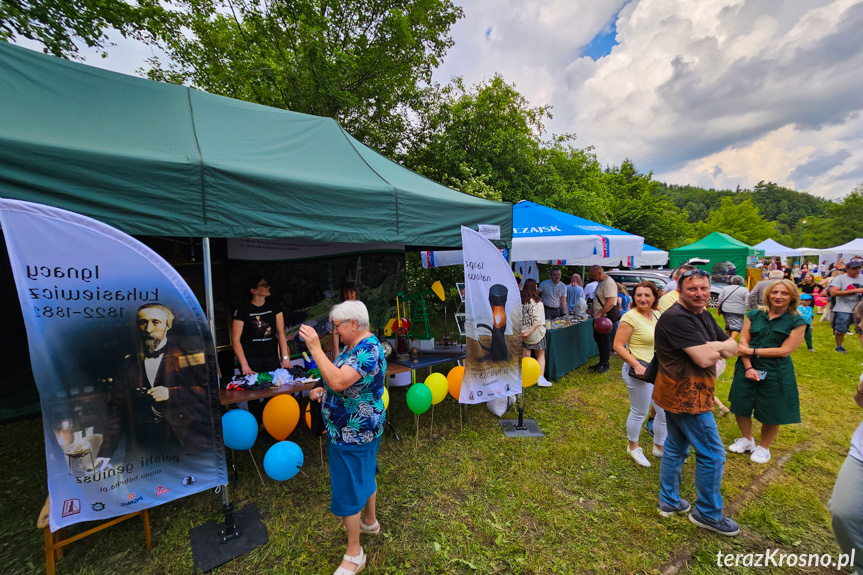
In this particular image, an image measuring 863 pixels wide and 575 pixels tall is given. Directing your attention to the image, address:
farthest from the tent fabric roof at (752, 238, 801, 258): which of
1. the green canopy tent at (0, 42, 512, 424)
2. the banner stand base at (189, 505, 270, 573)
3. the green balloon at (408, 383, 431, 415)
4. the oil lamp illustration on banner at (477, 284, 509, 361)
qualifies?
the banner stand base at (189, 505, 270, 573)


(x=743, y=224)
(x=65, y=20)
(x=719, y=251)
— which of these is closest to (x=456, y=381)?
(x=65, y=20)

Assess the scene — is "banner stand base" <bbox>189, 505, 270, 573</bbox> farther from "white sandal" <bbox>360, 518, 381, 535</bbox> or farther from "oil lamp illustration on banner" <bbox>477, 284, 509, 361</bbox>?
"oil lamp illustration on banner" <bbox>477, 284, 509, 361</bbox>

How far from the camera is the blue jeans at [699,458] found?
2.25 metres

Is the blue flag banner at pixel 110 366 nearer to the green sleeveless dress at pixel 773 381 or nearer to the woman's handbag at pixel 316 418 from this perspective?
the woman's handbag at pixel 316 418

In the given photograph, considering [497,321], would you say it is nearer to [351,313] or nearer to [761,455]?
[351,313]

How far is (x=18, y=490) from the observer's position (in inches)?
117

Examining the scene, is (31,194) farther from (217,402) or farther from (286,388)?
(286,388)

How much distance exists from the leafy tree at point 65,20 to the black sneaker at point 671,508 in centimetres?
881

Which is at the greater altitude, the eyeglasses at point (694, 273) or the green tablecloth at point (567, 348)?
the eyeglasses at point (694, 273)

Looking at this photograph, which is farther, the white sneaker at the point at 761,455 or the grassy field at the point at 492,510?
the white sneaker at the point at 761,455

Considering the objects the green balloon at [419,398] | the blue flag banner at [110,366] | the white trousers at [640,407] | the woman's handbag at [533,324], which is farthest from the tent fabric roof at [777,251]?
the blue flag banner at [110,366]

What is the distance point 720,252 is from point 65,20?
2387 centimetres

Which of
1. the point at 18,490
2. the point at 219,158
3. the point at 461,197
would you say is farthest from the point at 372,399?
the point at 18,490

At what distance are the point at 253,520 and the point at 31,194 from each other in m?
2.55
